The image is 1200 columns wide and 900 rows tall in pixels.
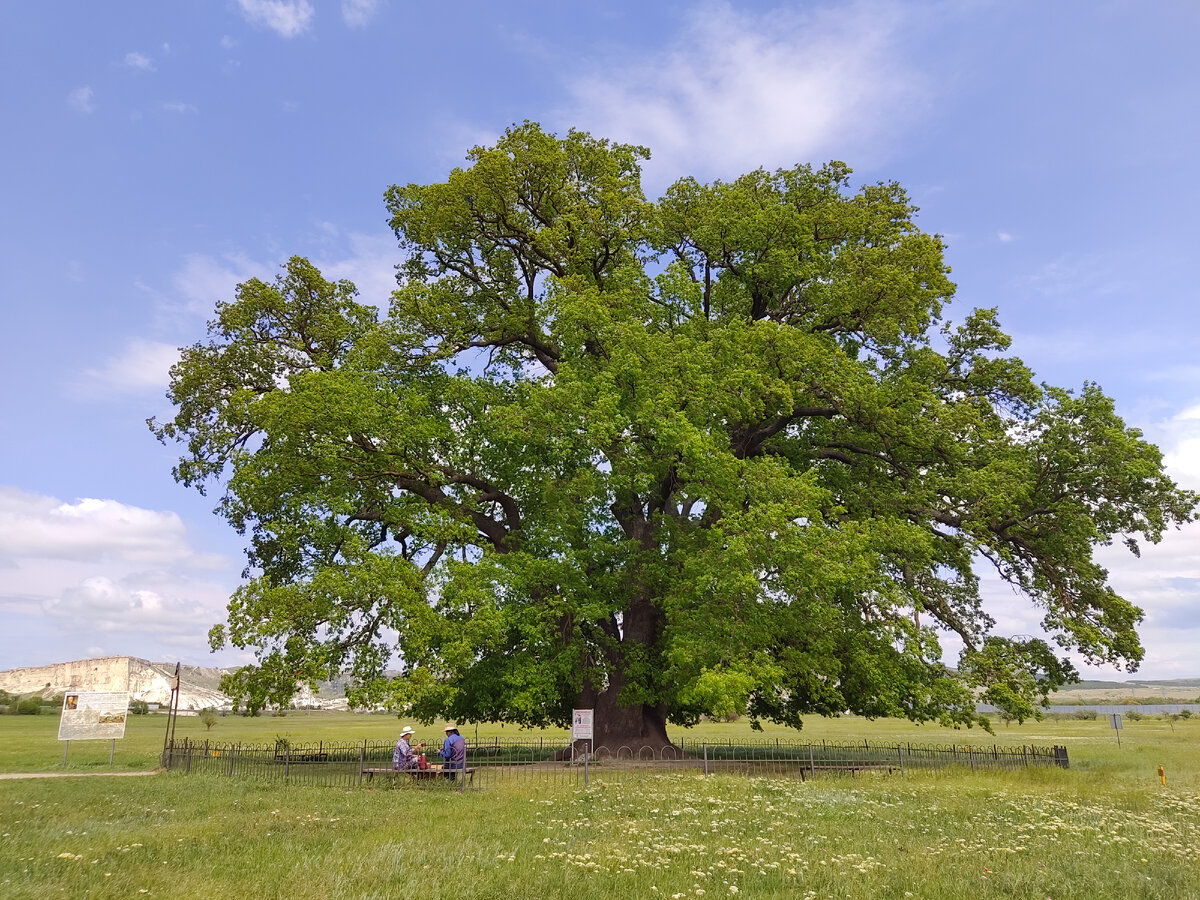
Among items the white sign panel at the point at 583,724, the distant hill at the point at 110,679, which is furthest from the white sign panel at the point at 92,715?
the distant hill at the point at 110,679

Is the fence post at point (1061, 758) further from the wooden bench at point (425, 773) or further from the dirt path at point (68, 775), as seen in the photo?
the dirt path at point (68, 775)

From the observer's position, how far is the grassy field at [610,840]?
8.90 meters

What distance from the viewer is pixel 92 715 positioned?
100ft

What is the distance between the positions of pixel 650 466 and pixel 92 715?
80.0 feet

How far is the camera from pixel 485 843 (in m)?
11.4

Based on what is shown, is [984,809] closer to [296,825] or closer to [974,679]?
[974,679]

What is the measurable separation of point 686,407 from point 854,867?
1721 cm

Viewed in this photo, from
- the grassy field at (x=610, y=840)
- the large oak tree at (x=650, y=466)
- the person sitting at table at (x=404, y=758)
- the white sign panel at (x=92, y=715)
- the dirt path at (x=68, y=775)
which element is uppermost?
the large oak tree at (x=650, y=466)

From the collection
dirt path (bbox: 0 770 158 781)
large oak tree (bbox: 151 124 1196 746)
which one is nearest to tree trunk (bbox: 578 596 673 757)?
large oak tree (bbox: 151 124 1196 746)

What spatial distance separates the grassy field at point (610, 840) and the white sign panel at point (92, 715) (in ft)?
40.5

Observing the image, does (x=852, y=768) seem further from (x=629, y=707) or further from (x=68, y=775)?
(x=68, y=775)

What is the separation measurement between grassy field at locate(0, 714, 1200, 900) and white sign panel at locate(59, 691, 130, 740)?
40.5 feet

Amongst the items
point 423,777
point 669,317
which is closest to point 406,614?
point 423,777

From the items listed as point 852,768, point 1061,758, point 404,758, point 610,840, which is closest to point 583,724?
point 404,758
